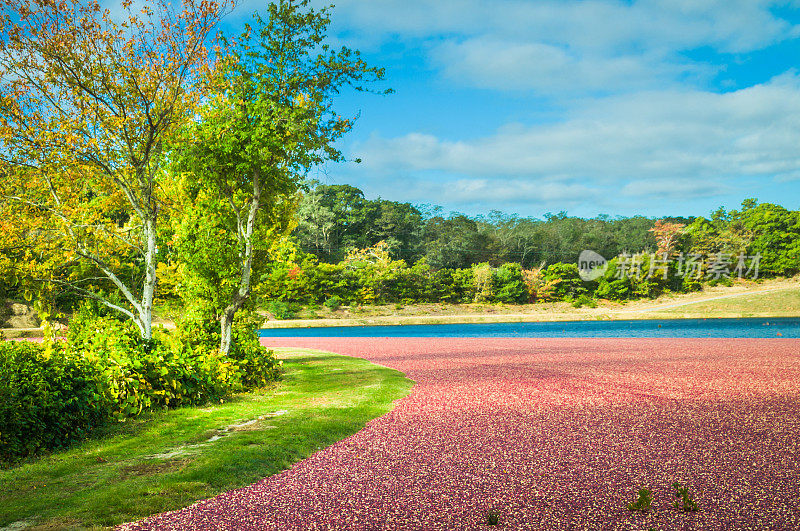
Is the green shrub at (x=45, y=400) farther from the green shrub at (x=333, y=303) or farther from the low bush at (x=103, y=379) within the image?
the green shrub at (x=333, y=303)

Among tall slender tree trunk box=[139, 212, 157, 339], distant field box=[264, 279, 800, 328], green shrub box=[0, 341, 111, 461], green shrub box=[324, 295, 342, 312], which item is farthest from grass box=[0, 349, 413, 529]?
green shrub box=[324, 295, 342, 312]

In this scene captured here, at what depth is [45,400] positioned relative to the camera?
5.80 m

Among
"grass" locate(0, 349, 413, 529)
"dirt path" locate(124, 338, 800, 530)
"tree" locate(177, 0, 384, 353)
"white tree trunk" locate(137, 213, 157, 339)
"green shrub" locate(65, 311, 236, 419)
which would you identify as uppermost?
"tree" locate(177, 0, 384, 353)

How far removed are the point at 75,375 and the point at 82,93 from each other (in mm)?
6234

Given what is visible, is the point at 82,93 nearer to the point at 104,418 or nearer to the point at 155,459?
the point at 104,418

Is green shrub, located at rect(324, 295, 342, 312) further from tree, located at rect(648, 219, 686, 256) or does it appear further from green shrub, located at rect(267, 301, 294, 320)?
tree, located at rect(648, 219, 686, 256)


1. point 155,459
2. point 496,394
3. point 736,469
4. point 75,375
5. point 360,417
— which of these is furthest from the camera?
point 496,394

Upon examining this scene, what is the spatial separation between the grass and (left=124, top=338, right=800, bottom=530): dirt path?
33 cm

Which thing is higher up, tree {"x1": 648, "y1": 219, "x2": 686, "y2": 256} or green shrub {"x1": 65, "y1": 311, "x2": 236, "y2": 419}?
tree {"x1": 648, "y1": 219, "x2": 686, "y2": 256}

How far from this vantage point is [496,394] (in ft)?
30.1

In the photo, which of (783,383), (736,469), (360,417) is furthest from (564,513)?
(783,383)

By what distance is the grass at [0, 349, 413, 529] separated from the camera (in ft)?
13.7

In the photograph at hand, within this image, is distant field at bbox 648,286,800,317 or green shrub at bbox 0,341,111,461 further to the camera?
distant field at bbox 648,286,800,317

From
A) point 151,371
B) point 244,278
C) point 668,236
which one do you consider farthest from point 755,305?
point 151,371
